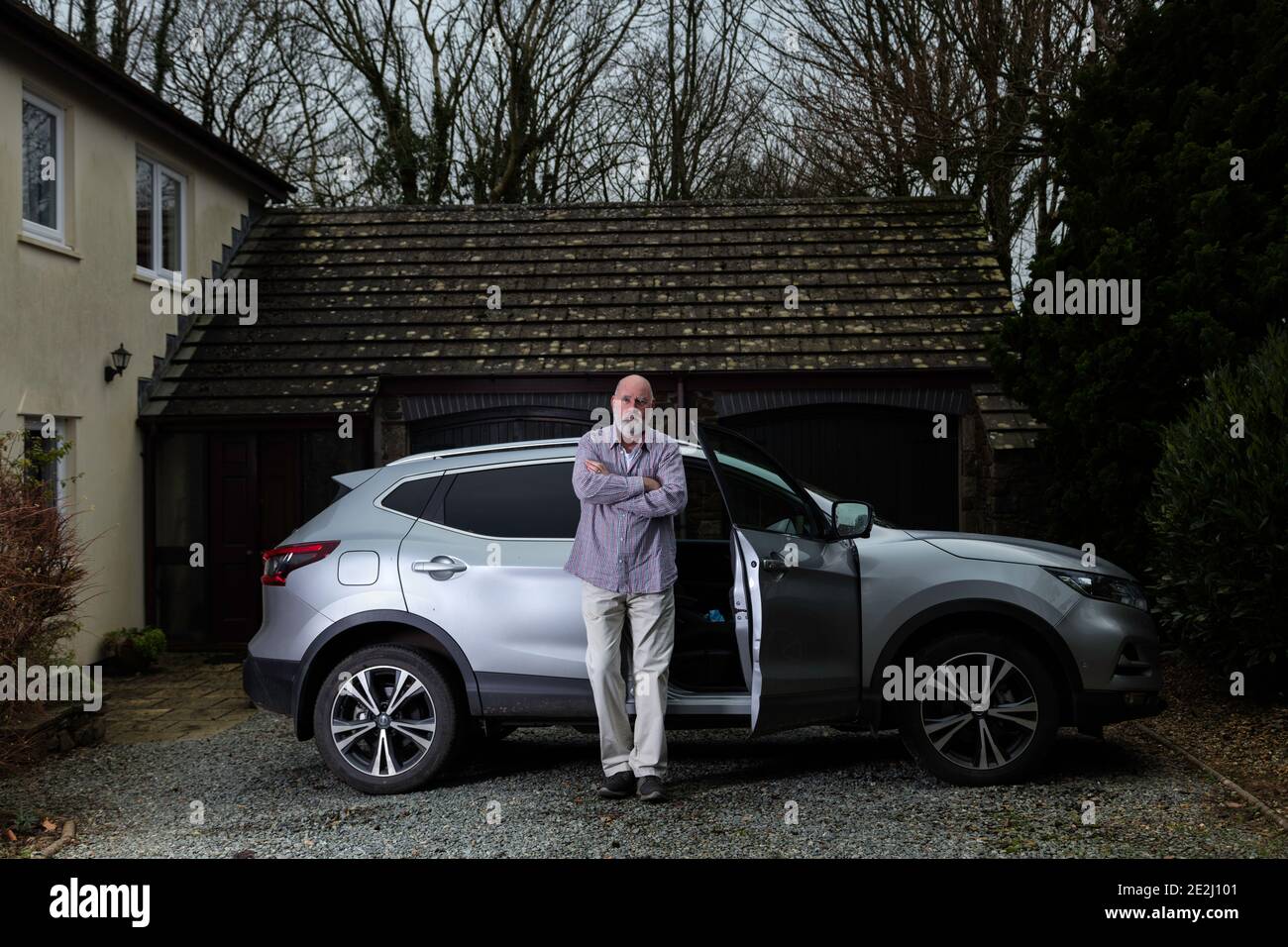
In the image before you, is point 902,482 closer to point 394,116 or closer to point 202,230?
point 202,230

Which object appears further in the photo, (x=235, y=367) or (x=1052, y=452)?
(x=235, y=367)

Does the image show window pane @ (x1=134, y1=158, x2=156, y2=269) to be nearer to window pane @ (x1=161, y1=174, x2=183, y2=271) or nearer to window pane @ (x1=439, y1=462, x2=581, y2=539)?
window pane @ (x1=161, y1=174, x2=183, y2=271)

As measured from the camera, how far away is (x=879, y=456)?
12.7 metres

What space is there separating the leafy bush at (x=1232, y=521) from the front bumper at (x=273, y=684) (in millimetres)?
5748

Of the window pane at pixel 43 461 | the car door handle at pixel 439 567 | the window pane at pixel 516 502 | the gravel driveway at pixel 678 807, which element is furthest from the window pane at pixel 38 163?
the car door handle at pixel 439 567

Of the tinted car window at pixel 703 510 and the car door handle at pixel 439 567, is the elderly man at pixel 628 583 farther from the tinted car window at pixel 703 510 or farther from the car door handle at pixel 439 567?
the tinted car window at pixel 703 510

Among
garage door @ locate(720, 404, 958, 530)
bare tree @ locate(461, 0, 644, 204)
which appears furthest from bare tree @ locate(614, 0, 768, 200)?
garage door @ locate(720, 404, 958, 530)

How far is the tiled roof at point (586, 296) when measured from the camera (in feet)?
41.4

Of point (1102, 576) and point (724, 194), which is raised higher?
point (724, 194)

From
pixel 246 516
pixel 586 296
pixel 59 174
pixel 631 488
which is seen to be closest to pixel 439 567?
pixel 631 488

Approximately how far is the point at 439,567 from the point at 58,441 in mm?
5724
